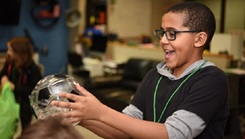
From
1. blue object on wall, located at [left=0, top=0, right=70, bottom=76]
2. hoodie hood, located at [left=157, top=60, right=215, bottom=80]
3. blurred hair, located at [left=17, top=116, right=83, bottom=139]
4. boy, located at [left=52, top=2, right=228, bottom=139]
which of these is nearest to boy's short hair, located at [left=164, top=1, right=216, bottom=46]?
boy, located at [left=52, top=2, right=228, bottom=139]

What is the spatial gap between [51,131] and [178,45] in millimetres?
724

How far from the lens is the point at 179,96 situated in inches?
51.8

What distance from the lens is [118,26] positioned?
779 cm

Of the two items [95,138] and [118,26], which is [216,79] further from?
[118,26]

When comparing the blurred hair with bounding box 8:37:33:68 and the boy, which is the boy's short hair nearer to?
the boy

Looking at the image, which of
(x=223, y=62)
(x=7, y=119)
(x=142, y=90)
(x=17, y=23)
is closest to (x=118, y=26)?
(x=17, y=23)

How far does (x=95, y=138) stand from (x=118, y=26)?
4.12 m

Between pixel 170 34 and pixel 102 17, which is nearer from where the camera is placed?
pixel 170 34

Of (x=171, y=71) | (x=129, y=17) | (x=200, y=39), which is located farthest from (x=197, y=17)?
(x=129, y=17)

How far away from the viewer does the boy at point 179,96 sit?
3.80ft

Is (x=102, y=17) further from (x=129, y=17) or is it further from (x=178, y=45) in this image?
(x=178, y=45)

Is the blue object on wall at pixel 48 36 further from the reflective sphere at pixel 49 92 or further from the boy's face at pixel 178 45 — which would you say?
the boy's face at pixel 178 45

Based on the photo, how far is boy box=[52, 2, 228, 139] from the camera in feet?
3.80

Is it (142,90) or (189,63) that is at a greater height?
(189,63)
